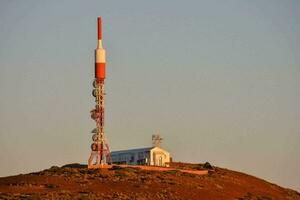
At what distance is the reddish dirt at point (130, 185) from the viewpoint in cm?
9662

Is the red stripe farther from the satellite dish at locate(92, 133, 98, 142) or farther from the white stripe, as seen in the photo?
the satellite dish at locate(92, 133, 98, 142)

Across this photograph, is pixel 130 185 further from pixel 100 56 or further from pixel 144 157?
pixel 144 157

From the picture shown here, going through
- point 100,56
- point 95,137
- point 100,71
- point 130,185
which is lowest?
point 130,185

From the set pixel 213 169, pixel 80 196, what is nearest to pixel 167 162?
pixel 213 169

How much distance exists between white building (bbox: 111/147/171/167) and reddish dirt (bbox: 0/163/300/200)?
7038mm

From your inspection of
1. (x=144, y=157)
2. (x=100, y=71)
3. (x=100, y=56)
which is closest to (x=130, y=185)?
(x=100, y=71)

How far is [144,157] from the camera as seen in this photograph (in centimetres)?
12200

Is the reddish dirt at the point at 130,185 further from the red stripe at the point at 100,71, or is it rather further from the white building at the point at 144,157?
the red stripe at the point at 100,71

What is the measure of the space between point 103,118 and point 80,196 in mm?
18686

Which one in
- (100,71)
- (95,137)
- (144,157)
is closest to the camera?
(95,137)

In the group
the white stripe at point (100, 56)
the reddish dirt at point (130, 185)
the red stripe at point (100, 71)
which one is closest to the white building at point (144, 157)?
the reddish dirt at point (130, 185)

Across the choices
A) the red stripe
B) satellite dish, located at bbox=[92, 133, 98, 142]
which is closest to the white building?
satellite dish, located at bbox=[92, 133, 98, 142]

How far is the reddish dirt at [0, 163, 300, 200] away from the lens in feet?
317

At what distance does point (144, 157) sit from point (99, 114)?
12.1 m
